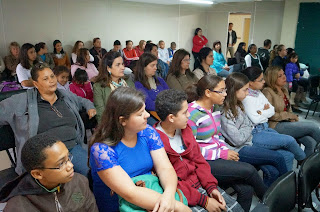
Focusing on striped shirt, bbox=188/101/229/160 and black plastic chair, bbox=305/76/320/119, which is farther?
black plastic chair, bbox=305/76/320/119

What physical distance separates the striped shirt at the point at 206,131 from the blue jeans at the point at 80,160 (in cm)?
87

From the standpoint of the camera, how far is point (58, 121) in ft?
7.25

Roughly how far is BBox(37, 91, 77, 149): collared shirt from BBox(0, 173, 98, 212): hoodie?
0.72 metres

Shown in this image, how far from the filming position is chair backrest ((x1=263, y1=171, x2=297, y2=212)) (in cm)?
141

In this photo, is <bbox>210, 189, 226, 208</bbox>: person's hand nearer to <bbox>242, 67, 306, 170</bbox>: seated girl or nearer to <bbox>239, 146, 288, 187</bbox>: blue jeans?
<bbox>239, 146, 288, 187</bbox>: blue jeans

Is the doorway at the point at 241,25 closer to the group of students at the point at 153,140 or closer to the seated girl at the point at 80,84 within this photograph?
the group of students at the point at 153,140

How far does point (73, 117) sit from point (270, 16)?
5156 mm

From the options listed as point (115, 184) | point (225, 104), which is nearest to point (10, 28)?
point (225, 104)

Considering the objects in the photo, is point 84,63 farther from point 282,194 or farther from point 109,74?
point 282,194

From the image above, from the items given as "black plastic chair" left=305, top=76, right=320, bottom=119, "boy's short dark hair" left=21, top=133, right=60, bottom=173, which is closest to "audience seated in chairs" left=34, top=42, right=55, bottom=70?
"boy's short dark hair" left=21, top=133, right=60, bottom=173

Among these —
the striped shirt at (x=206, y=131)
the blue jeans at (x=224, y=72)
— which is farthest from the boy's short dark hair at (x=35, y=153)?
the blue jeans at (x=224, y=72)

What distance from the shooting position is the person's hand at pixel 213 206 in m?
1.64

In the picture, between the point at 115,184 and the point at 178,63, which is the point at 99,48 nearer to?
the point at 178,63

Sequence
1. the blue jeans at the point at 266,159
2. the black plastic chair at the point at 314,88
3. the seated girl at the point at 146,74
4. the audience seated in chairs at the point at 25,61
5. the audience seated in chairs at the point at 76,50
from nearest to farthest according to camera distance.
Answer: the blue jeans at the point at 266,159
the seated girl at the point at 146,74
the audience seated in chairs at the point at 25,61
the black plastic chair at the point at 314,88
the audience seated in chairs at the point at 76,50
